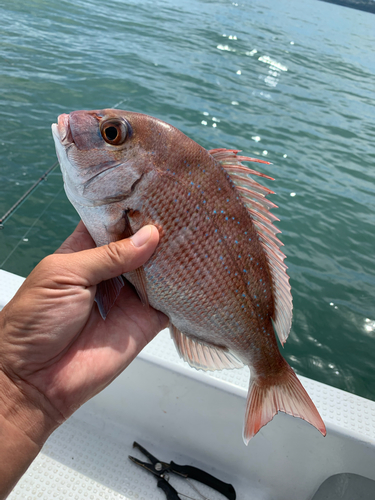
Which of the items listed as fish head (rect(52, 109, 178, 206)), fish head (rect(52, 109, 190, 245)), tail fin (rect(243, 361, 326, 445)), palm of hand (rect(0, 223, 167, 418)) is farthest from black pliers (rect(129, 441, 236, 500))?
fish head (rect(52, 109, 178, 206))

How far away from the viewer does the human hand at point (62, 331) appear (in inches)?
61.3

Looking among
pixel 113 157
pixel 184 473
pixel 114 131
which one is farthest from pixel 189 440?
pixel 114 131

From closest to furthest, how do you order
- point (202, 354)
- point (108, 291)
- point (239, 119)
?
point (108, 291) → point (202, 354) → point (239, 119)

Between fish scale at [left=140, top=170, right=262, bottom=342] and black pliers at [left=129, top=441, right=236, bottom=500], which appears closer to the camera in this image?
fish scale at [left=140, top=170, right=262, bottom=342]

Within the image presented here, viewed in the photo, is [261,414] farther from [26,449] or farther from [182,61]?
[182,61]

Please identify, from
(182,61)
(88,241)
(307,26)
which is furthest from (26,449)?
(307,26)

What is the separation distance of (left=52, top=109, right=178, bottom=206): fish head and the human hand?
26cm

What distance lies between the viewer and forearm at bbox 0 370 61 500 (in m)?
1.48

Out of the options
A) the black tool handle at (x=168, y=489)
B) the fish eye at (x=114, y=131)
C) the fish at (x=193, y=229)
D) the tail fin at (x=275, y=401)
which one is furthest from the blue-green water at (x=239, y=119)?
the fish eye at (x=114, y=131)

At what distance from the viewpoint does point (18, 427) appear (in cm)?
153

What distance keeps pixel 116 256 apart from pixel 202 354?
847mm

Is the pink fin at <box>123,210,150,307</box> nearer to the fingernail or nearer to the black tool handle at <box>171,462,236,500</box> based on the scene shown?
the fingernail

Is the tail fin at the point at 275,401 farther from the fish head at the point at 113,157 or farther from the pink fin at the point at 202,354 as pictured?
the fish head at the point at 113,157

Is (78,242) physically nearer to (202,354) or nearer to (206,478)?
(202,354)
